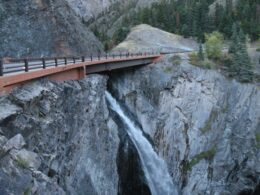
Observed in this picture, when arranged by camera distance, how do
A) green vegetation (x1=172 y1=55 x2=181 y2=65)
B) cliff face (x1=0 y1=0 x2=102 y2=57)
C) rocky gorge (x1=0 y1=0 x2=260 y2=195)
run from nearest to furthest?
rocky gorge (x1=0 y1=0 x2=260 y2=195) → cliff face (x1=0 y1=0 x2=102 y2=57) → green vegetation (x1=172 y1=55 x2=181 y2=65)

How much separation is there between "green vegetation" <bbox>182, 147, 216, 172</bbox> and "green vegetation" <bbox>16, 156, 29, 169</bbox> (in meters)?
32.2

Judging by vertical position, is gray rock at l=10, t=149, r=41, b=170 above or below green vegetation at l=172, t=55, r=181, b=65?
below

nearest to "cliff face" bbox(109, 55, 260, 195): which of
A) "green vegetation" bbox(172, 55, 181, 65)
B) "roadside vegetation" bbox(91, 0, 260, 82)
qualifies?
"green vegetation" bbox(172, 55, 181, 65)

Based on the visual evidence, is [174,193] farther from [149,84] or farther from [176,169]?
[149,84]

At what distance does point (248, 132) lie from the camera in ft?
154

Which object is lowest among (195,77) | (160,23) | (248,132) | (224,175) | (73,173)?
(224,175)

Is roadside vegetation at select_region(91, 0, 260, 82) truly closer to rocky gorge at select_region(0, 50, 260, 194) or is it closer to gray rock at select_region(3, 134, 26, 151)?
rocky gorge at select_region(0, 50, 260, 194)

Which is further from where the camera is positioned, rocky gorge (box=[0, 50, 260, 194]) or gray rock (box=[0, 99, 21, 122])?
rocky gorge (box=[0, 50, 260, 194])

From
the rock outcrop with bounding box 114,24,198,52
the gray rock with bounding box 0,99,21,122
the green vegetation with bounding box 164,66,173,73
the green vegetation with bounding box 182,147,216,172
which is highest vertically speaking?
the rock outcrop with bounding box 114,24,198,52

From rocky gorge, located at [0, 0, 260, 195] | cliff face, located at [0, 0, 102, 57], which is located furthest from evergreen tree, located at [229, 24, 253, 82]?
cliff face, located at [0, 0, 102, 57]

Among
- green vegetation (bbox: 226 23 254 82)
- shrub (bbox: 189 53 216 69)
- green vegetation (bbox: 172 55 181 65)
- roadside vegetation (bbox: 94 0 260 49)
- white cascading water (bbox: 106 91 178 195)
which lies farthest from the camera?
roadside vegetation (bbox: 94 0 260 49)

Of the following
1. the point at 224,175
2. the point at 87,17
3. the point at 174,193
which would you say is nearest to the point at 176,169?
the point at 174,193

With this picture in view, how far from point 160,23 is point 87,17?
352 ft

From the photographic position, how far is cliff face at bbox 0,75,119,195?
13188 millimetres
